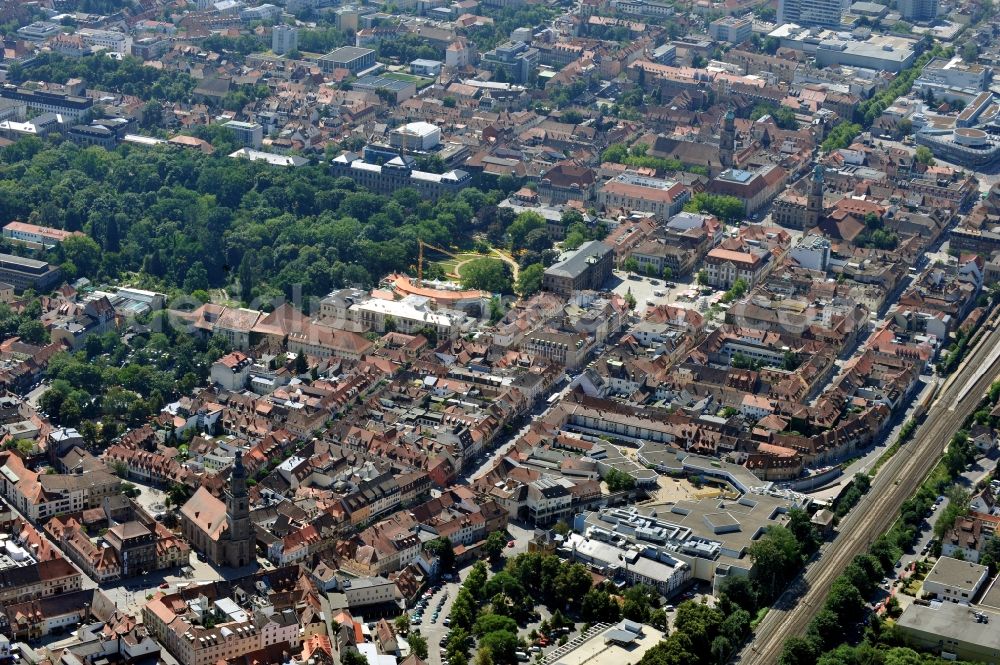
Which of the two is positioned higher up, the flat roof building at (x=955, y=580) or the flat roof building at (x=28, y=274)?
the flat roof building at (x=955, y=580)

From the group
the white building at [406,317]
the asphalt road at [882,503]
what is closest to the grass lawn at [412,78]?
the white building at [406,317]

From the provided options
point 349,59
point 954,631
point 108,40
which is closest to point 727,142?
point 349,59

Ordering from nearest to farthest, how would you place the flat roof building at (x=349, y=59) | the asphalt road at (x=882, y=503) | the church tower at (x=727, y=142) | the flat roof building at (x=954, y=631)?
1. the flat roof building at (x=954, y=631)
2. the asphalt road at (x=882, y=503)
3. the church tower at (x=727, y=142)
4. the flat roof building at (x=349, y=59)

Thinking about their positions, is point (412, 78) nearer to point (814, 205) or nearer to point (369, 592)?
point (814, 205)

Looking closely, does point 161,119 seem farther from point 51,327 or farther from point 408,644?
point 408,644

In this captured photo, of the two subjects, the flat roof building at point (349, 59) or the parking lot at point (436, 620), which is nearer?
the parking lot at point (436, 620)

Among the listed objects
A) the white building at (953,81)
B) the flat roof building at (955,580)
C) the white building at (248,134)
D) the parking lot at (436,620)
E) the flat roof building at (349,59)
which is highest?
the flat roof building at (955,580)

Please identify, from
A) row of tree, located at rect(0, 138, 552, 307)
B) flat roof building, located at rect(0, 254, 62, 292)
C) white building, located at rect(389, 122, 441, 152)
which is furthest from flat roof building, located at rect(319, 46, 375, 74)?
flat roof building, located at rect(0, 254, 62, 292)

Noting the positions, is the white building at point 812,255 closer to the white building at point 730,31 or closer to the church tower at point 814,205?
the church tower at point 814,205

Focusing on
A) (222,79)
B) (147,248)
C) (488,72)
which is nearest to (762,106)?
(488,72)
